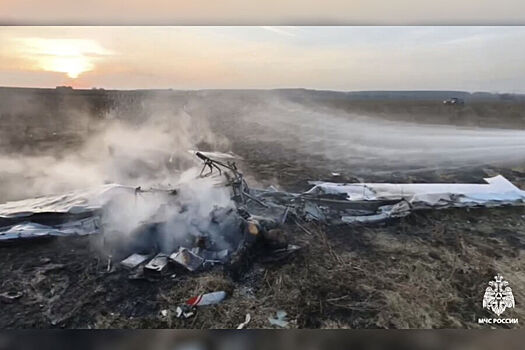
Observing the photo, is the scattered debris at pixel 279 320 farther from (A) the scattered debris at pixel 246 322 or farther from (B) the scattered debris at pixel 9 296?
(B) the scattered debris at pixel 9 296

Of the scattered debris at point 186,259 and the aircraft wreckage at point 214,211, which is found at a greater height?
the aircraft wreckage at point 214,211

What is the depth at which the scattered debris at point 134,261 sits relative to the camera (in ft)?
5.44

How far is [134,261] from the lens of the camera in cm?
166

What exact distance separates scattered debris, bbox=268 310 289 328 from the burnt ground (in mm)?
17

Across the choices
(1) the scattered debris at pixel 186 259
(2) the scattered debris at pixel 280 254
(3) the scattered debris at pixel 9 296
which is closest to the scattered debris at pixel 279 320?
(2) the scattered debris at pixel 280 254

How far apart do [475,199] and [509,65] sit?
447 mm

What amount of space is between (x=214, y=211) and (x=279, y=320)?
42 centimetres

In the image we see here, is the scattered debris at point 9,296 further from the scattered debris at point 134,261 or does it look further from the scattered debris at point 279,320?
the scattered debris at point 279,320

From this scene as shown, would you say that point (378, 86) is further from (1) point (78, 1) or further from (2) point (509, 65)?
(1) point (78, 1)

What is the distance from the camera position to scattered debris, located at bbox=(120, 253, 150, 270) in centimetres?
166

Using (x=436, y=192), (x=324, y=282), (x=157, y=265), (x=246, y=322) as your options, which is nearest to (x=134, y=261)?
(x=157, y=265)

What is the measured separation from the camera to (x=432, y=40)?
164 cm

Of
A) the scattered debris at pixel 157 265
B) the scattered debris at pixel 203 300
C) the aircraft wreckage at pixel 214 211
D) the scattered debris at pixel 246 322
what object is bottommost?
the scattered debris at pixel 246 322

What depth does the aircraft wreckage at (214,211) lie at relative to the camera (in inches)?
65.3
